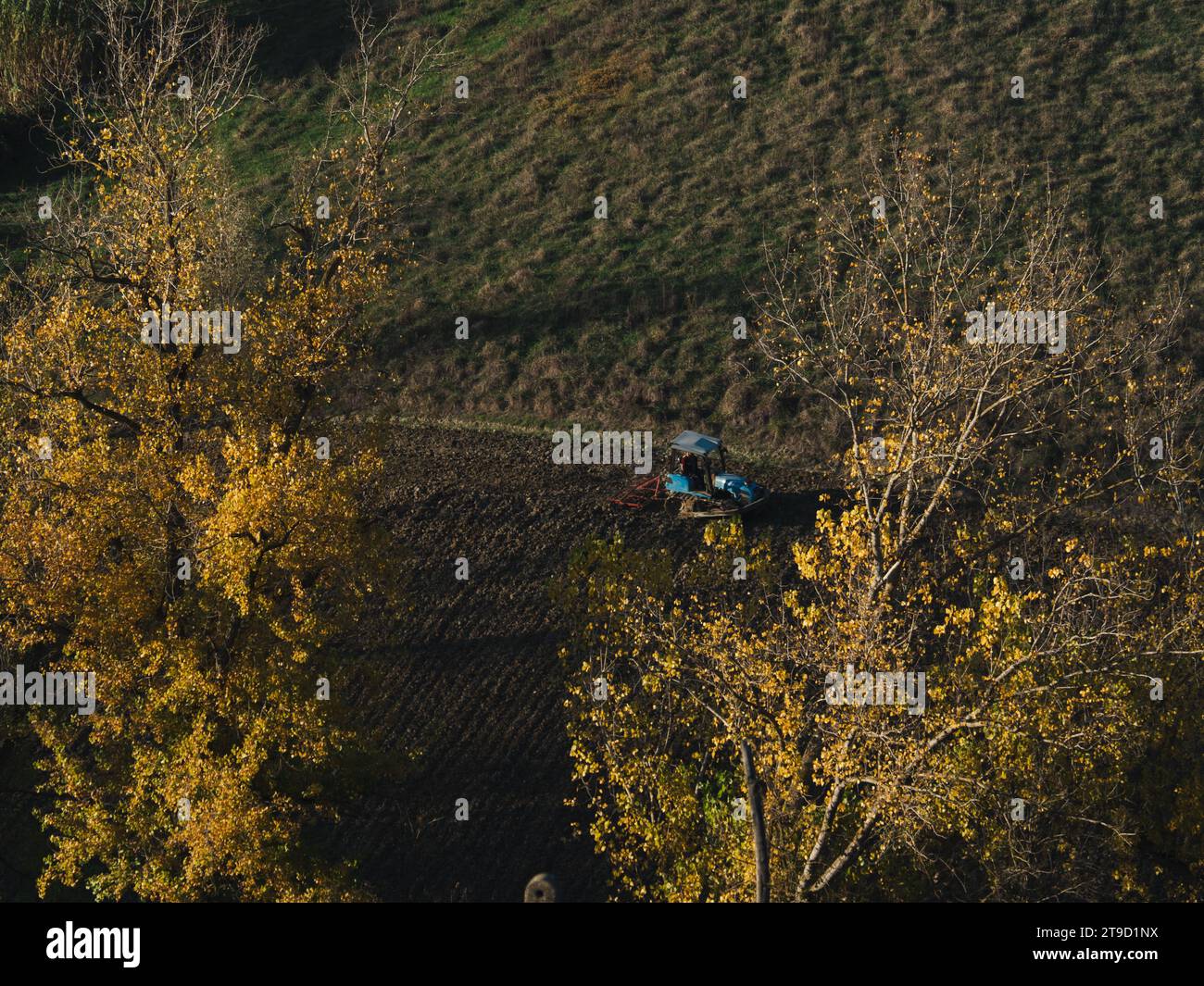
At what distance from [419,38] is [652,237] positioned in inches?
A: 713

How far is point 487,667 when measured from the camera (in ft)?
99.9

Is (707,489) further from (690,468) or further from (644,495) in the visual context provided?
(644,495)

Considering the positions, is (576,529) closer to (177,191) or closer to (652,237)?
(177,191)

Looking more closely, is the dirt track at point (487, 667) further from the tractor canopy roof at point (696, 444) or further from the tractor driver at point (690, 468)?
the tractor canopy roof at point (696, 444)

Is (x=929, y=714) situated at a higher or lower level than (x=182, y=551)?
lower

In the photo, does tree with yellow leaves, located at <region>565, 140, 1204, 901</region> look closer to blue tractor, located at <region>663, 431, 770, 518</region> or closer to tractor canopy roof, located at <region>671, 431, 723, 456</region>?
tractor canopy roof, located at <region>671, 431, 723, 456</region>

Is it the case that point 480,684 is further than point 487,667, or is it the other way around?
point 487,667

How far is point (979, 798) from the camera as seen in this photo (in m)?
19.1

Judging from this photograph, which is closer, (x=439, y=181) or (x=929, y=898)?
(x=929, y=898)

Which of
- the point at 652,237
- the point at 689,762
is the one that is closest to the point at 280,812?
the point at 689,762

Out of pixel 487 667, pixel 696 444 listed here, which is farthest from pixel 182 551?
pixel 696 444

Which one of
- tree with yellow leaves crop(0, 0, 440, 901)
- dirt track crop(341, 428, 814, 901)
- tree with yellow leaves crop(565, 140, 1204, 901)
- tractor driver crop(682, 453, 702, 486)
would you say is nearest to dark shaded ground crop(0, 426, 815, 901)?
dirt track crop(341, 428, 814, 901)

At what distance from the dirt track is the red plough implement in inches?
10.8

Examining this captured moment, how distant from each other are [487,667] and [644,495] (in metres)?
7.42
